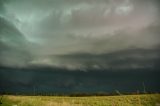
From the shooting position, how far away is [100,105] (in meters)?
39.8

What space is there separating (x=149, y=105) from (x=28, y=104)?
13.9 metres

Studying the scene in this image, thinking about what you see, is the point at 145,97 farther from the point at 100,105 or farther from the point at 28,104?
the point at 28,104

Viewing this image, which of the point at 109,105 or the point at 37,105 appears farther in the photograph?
the point at 109,105

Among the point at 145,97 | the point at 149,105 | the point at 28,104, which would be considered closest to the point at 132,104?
the point at 149,105

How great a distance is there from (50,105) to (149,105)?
11.3 meters

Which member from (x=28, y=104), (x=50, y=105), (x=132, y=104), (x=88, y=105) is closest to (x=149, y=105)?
(x=132, y=104)

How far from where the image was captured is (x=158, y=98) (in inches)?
1515

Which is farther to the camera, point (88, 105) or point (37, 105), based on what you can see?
point (88, 105)

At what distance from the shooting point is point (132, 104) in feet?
114

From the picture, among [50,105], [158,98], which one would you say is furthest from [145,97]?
[50,105]

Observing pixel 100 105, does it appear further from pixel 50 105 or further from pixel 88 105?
pixel 50 105

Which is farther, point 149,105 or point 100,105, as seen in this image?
point 100,105

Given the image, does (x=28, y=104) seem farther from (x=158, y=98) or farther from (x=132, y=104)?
(x=158, y=98)

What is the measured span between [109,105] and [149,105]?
5534mm
